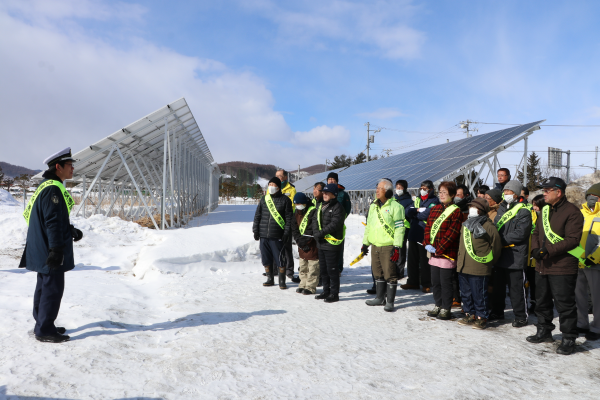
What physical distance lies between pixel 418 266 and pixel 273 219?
2.66m

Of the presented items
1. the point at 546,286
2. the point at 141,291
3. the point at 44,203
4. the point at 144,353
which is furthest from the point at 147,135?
the point at 546,286

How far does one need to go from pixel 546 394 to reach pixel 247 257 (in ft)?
19.3

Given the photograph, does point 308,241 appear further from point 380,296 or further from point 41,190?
point 41,190

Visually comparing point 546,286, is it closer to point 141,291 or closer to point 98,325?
point 98,325

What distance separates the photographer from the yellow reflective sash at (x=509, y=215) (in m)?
4.31

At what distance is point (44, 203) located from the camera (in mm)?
3332

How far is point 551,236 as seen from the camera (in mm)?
3623

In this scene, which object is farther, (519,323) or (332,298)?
(332,298)

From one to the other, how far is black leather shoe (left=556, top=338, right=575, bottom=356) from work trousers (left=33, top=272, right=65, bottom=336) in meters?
4.80

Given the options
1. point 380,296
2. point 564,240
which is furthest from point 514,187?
point 380,296

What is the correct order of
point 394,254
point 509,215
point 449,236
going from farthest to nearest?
point 394,254 → point 449,236 → point 509,215

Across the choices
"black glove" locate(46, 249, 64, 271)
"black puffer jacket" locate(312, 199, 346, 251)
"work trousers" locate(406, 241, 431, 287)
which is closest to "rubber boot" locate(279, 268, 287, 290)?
"black puffer jacket" locate(312, 199, 346, 251)

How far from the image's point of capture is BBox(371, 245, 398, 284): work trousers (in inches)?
190

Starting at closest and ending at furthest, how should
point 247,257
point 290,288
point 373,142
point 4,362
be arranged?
point 4,362
point 290,288
point 247,257
point 373,142
